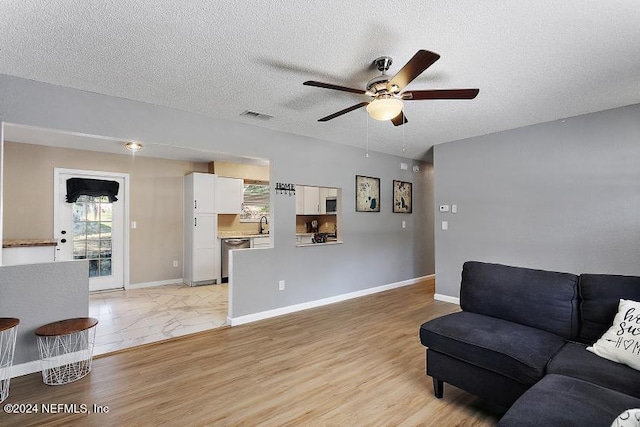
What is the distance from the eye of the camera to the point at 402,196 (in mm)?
5906

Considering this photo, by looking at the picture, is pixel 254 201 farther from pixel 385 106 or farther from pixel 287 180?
pixel 385 106

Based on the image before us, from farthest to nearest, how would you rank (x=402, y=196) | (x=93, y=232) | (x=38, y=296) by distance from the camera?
1. (x=402, y=196)
2. (x=93, y=232)
3. (x=38, y=296)

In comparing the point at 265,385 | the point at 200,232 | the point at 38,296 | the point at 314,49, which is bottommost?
the point at 265,385

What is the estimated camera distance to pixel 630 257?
11.0ft

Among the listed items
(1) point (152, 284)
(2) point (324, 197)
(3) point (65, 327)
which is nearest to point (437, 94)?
(3) point (65, 327)

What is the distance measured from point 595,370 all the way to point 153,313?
451 cm

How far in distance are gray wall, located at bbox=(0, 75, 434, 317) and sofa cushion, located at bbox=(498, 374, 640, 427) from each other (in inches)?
122

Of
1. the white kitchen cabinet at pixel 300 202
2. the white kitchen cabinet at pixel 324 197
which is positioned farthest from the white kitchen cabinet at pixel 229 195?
the white kitchen cabinet at pixel 324 197

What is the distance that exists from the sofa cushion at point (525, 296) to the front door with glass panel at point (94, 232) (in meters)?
5.66

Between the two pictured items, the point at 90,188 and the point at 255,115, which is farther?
the point at 90,188

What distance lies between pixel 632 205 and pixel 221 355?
4644 mm

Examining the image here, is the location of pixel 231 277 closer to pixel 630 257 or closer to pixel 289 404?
pixel 289 404

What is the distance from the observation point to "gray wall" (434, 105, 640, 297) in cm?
341

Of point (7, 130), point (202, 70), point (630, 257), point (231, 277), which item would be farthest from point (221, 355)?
point (630, 257)
